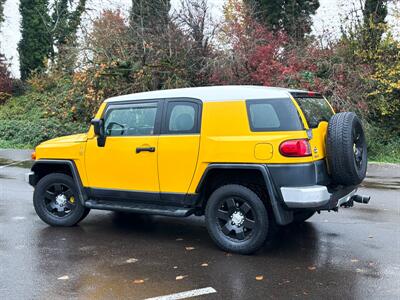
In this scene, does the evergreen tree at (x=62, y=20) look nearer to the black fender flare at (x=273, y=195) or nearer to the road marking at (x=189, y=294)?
the black fender flare at (x=273, y=195)

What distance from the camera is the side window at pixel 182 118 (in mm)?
5559

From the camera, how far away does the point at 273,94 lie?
5.24 metres

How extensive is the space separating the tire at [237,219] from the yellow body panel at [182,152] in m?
0.35

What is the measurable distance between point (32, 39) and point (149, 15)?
44.3 feet

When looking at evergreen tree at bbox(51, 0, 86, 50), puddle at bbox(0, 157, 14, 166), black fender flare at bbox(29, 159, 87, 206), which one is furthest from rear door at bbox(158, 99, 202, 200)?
evergreen tree at bbox(51, 0, 86, 50)

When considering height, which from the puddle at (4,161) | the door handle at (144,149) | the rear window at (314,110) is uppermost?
the rear window at (314,110)

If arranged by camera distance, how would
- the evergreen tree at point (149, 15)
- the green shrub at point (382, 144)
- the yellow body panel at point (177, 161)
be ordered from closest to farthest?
the yellow body panel at point (177, 161) → the green shrub at point (382, 144) → the evergreen tree at point (149, 15)

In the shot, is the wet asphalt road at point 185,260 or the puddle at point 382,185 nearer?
the wet asphalt road at point 185,260

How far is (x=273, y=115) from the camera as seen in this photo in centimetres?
514

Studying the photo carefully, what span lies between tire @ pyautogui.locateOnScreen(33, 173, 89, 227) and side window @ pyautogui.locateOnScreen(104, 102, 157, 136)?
3.55 feet

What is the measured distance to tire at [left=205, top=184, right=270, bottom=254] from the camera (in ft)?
16.9

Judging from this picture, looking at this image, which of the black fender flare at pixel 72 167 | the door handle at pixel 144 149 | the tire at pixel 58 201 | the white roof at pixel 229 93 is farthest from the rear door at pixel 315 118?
the tire at pixel 58 201

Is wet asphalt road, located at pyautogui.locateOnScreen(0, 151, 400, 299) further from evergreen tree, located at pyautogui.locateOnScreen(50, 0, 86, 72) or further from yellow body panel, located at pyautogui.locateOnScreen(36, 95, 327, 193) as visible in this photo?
evergreen tree, located at pyautogui.locateOnScreen(50, 0, 86, 72)

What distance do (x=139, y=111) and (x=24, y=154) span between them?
13.7 metres
